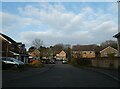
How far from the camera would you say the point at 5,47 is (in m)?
53.8

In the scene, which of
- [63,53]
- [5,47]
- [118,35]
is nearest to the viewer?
[118,35]

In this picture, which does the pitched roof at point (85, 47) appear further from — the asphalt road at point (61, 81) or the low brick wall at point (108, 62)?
the asphalt road at point (61, 81)

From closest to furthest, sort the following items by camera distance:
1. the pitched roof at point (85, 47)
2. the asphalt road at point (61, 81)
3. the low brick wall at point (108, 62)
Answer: the asphalt road at point (61, 81)
the low brick wall at point (108, 62)
the pitched roof at point (85, 47)

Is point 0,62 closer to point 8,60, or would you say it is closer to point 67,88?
point 8,60

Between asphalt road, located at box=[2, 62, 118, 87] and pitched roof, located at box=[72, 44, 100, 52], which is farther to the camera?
pitched roof, located at box=[72, 44, 100, 52]

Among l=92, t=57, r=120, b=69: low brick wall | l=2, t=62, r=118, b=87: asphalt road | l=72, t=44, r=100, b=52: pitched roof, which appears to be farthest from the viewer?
l=72, t=44, r=100, b=52: pitched roof

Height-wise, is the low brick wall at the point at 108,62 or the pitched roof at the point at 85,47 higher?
the pitched roof at the point at 85,47

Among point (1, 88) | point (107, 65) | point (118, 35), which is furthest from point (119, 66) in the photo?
point (1, 88)

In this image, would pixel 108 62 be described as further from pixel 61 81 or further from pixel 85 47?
pixel 85 47

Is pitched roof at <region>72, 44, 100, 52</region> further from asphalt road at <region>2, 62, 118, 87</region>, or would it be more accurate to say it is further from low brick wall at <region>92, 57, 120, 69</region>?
asphalt road at <region>2, 62, 118, 87</region>

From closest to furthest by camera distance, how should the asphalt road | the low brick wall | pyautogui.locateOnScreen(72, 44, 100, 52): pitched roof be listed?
the asphalt road
the low brick wall
pyautogui.locateOnScreen(72, 44, 100, 52): pitched roof

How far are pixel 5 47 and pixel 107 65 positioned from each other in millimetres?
22421

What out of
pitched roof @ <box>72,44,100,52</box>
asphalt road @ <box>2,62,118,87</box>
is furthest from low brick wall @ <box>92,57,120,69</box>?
Answer: pitched roof @ <box>72,44,100,52</box>

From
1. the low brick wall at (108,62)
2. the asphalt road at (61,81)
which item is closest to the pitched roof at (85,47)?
the low brick wall at (108,62)
